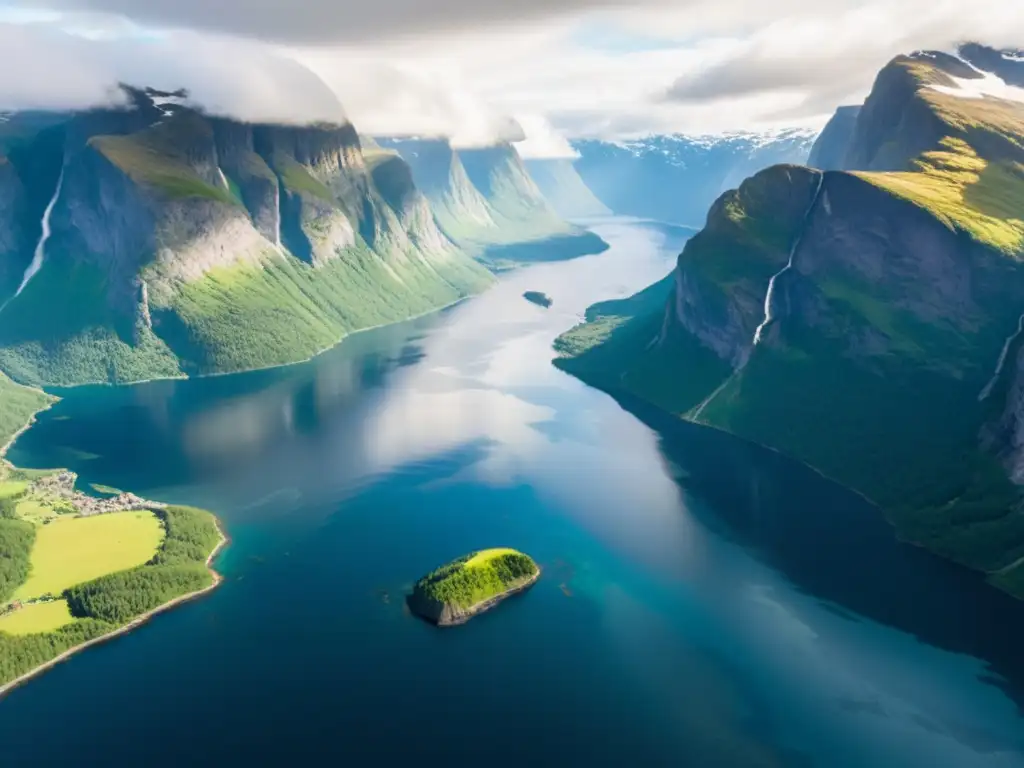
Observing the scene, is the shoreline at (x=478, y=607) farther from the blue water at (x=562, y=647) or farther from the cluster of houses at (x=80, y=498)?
the cluster of houses at (x=80, y=498)

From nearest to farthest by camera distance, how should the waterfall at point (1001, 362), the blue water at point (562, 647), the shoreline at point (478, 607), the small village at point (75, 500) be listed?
the blue water at point (562, 647)
the shoreline at point (478, 607)
the small village at point (75, 500)
the waterfall at point (1001, 362)

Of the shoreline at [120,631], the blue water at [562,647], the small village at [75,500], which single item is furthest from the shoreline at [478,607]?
the small village at [75,500]

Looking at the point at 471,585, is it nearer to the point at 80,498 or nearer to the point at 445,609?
the point at 445,609

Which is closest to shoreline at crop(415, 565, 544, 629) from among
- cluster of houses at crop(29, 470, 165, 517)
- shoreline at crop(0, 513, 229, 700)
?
shoreline at crop(0, 513, 229, 700)

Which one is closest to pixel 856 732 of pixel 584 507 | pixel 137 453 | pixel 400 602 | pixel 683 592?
pixel 683 592

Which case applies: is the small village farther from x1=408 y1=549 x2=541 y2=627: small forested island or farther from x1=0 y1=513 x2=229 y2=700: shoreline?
x1=408 y1=549 x2=541 y2=627: small forested island
